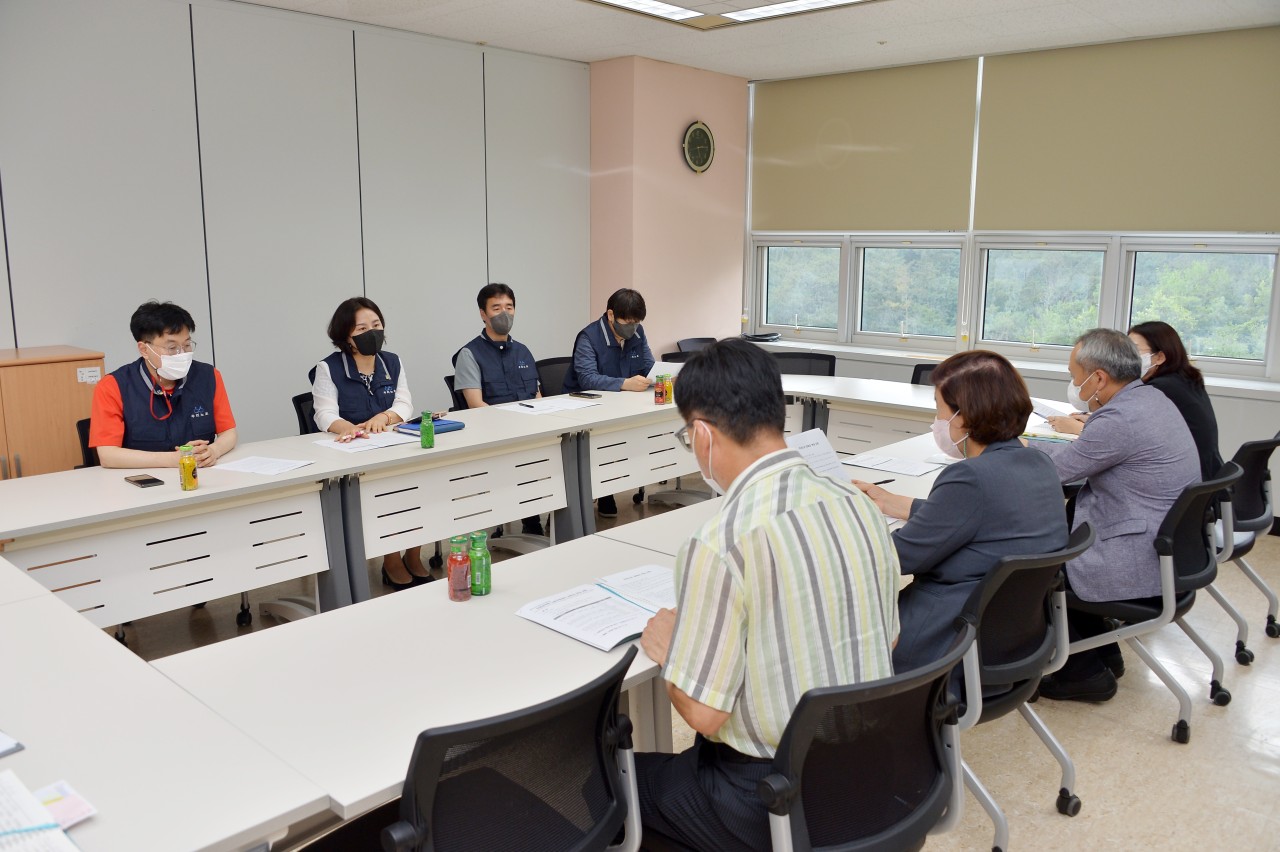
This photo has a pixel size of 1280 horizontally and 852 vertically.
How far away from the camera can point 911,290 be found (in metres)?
7.18

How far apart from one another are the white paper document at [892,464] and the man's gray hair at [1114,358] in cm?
71

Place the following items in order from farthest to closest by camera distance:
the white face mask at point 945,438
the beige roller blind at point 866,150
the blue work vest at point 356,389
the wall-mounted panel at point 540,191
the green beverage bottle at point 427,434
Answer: the beige roller blind at point 866,150 → the wall-mounted panel at point 540,191 → the blue work vest at point 356,389 → the green beverage bottle at point 427,434 → the white face mask at point 945,438

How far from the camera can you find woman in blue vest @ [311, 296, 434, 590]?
433cm

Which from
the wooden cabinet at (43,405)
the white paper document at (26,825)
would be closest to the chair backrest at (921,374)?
the wooden cabinet at (43,405)

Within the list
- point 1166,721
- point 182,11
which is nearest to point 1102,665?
point 1166,721

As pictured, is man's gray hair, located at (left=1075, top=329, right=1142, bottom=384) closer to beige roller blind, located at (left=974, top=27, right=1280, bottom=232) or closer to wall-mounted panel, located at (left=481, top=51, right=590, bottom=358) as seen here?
beige roller blind, located at (left=974, top=27, right=1280, bottom=232)

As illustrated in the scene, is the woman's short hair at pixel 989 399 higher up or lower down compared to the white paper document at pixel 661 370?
higher up

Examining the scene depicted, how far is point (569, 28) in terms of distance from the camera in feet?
18.8

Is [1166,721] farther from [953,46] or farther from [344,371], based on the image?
[953,46]

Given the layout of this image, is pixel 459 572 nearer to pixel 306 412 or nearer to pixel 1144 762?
pixel 1144 762

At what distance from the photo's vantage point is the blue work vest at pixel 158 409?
144 inches

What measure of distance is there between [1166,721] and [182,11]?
18.0 ft

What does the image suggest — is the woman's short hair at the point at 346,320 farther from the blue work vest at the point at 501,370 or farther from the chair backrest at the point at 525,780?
the chair backrest at the point at 525,780

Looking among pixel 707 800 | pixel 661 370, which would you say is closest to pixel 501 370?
pixel 661 370
